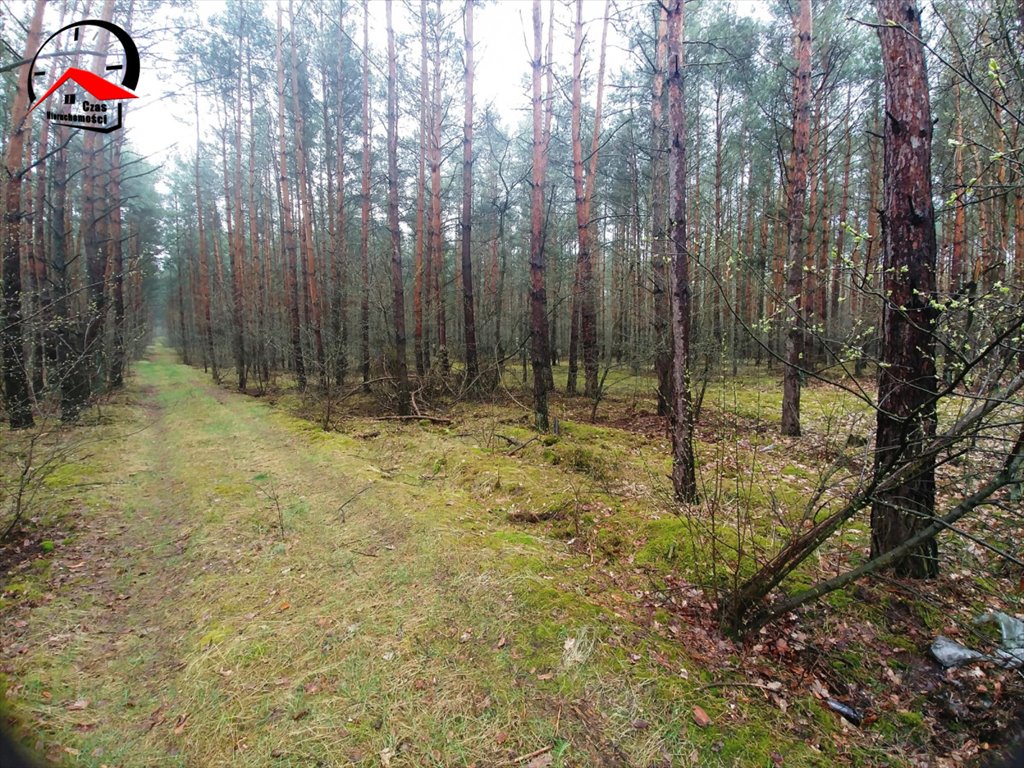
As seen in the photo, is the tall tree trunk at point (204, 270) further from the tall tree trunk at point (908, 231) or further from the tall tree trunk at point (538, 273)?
the tall tree trunk at point (908, 231)

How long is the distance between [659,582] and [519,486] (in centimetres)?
231

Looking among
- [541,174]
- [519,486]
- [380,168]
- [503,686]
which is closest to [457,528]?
[519,486]

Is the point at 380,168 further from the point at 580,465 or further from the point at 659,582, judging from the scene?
the point at 659,582

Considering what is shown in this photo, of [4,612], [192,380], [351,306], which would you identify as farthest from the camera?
[192,380]

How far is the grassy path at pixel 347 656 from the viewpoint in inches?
89.7

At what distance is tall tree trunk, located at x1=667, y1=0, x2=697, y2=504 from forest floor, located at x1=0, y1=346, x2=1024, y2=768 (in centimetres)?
63

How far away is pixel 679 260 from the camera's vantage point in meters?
4.50

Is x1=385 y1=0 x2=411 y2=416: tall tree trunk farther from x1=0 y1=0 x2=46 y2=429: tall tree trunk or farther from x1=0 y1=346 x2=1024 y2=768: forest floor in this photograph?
x1=0 y1=0 x2=46 y2=429: tall tree trunk

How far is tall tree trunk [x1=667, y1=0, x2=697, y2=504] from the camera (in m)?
4.45

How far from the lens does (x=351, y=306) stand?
639 inches

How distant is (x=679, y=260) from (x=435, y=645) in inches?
161

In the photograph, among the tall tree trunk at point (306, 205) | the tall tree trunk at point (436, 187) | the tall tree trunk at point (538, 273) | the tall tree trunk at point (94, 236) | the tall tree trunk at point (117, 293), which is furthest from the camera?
the tall tree trunk at point (306, 205)

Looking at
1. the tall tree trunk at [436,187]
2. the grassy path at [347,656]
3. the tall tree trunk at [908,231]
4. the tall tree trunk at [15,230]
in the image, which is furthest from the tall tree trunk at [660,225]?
the tall tree trunk at [15,230]

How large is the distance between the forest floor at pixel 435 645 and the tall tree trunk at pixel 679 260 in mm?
625
